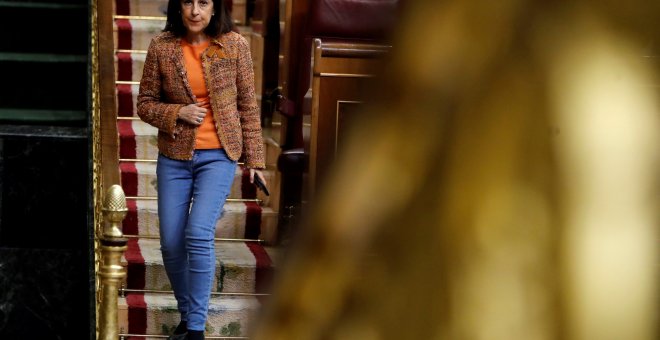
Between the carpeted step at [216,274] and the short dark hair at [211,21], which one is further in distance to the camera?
the carpeted step at [216,274]

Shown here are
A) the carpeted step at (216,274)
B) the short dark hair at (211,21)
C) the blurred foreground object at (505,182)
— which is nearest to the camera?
the blurred foreground object at (505,182)

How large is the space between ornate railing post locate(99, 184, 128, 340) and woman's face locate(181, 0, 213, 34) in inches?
37.1

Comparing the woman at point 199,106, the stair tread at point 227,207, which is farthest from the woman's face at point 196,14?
the stair tread at point 227,207

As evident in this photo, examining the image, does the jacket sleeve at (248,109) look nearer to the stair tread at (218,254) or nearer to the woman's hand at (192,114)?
the woman's hand at (192,114)

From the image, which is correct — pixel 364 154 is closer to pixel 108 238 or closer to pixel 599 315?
pixel 599 315

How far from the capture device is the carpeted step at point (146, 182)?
23.3ft

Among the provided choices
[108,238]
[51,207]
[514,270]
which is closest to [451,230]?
[514,270]

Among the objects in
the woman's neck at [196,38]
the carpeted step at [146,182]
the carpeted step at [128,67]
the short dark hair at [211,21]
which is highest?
the short dark hair at [211,21]

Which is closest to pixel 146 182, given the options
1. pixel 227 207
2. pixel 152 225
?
pixel 152 225

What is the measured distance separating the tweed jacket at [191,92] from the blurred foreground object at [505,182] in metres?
4.70

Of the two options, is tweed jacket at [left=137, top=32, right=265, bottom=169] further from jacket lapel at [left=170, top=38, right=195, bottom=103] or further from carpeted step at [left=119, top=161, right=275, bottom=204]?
carpeted step at [left=119, top=161, right=275, bottom=204]

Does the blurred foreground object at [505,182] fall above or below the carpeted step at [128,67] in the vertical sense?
above

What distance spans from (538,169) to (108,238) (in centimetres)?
406

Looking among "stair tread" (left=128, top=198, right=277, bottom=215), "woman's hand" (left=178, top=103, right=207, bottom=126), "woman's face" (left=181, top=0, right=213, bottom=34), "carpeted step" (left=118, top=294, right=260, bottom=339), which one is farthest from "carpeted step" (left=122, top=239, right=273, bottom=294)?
"woman's face" (left=181, top=0, right=213, bottom=34)
